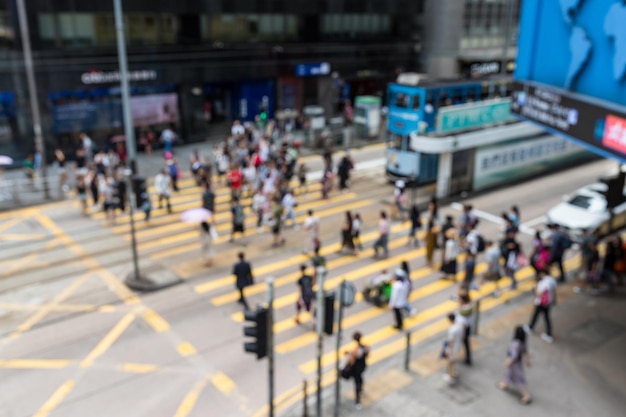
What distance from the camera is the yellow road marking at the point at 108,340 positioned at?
40.5 ft

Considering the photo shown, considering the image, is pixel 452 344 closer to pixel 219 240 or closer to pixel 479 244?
pixel 479 244

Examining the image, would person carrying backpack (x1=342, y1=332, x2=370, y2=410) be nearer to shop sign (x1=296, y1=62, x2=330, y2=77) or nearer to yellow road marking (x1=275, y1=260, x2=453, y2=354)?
yellow road marking (x1=275, y1=260, x2=453, y2=354)

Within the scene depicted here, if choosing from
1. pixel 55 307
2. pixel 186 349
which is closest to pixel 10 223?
pixel 55 307

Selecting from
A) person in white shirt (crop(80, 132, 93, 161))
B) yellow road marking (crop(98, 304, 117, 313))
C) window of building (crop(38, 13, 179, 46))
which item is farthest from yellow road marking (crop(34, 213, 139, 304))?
window of building (crop(38, 13, 179, 46))

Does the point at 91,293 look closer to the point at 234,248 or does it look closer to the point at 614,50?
the point at 234,248

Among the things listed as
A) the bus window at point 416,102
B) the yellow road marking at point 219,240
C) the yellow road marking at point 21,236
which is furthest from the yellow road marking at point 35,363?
the bus window at point 416,102

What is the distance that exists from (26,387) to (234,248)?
7.65 m

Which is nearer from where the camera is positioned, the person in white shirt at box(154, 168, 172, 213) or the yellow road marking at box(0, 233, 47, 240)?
the yellow road marking at box(0, 233, 47, 240)

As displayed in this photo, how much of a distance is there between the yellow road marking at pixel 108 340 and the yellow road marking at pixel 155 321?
319 millimetres

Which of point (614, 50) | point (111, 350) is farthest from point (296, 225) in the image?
point (614, 50)

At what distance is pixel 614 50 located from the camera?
10.8 meters

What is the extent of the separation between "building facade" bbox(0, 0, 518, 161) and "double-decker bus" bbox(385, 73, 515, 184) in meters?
10.9

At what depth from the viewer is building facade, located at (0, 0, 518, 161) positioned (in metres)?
25.8

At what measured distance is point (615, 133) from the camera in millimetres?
9672
